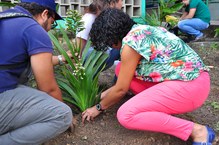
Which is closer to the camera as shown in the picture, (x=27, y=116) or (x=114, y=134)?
(x=27, y=116)

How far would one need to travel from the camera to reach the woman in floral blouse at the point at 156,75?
194 cm

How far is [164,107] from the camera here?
199 centimetres

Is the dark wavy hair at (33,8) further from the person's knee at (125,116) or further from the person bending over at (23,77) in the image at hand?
the person's knee at (125,116)

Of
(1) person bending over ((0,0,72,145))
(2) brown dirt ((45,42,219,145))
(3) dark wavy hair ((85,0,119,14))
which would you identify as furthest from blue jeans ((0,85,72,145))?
(3) dark wavy hair ((85,0,119,14))

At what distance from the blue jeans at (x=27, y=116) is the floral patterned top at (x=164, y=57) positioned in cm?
64

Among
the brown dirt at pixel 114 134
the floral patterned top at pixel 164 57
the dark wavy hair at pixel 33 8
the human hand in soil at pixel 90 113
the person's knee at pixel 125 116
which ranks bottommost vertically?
the brown dirt at pixel 114 134

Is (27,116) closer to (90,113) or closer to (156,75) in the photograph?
(90,113)

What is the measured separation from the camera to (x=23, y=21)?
5.43ft

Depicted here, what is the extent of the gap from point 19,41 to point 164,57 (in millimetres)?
959

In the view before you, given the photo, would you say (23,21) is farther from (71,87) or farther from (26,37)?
(71,87)

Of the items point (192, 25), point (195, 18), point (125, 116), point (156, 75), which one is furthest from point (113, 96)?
point (195, 18)

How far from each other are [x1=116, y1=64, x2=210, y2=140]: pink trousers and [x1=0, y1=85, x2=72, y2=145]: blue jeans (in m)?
0.47

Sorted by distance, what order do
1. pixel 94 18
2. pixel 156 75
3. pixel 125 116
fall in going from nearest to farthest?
1. pixel 125 116
2. pixel 156 75
3. pixel 94 18

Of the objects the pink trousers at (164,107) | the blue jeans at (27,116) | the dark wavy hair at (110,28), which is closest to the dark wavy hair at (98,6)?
the dark wavy hair at (110,28)
